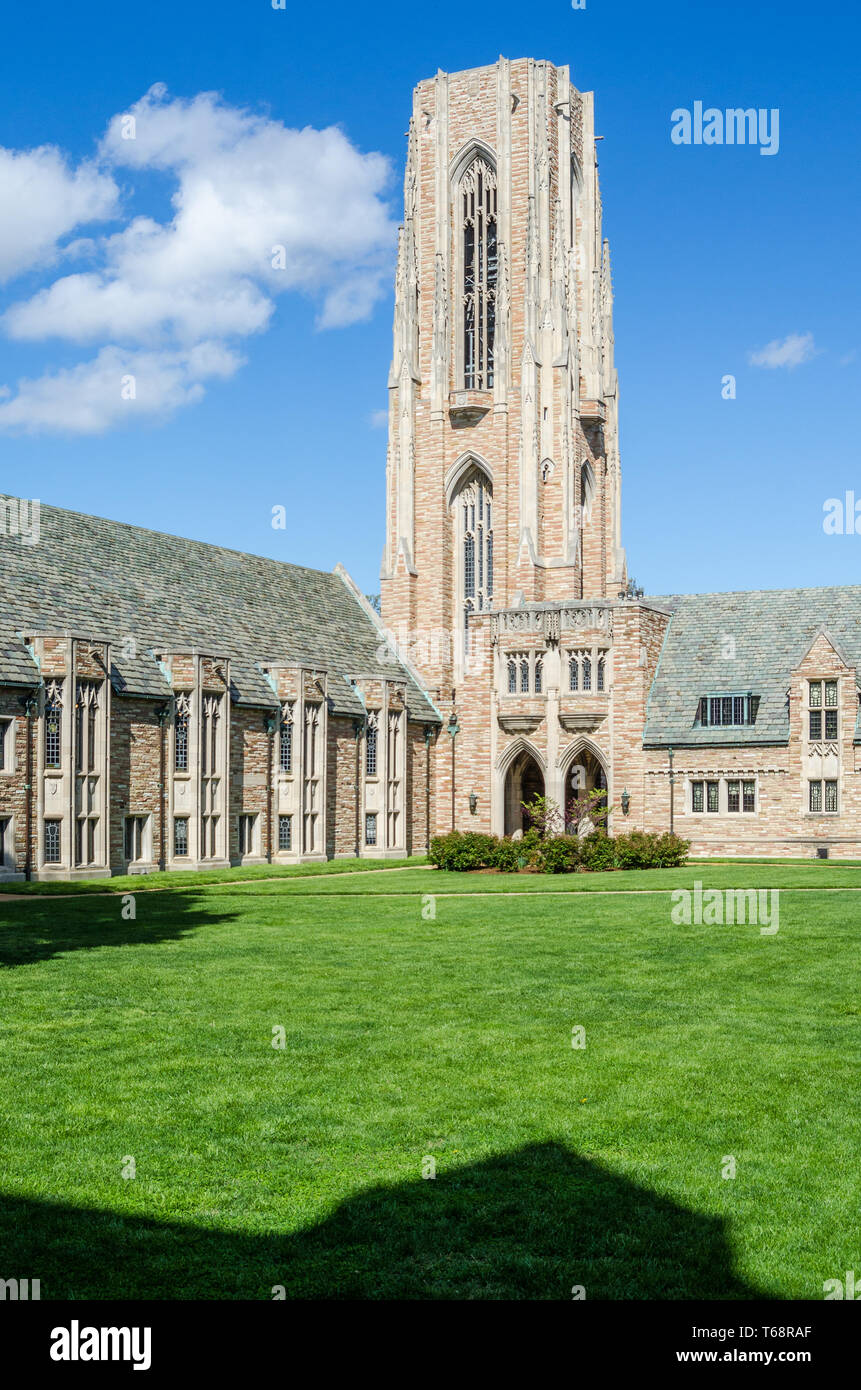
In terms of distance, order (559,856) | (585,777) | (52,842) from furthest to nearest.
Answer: (585,777)
(559,856)
(52,842)

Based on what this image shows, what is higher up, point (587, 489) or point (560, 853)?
point (587, 489)

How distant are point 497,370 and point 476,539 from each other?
749 centimetres

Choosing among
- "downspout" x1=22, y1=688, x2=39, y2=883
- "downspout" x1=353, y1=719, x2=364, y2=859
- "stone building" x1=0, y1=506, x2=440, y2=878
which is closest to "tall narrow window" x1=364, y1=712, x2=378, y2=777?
"stone building" x1=0, y1=506, x2=440, y2=878

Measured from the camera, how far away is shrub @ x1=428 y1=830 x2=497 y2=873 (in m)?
40.2

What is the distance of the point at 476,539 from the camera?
196 ft

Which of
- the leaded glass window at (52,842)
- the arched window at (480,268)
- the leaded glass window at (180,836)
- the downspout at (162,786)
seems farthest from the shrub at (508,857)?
the arched window at (480,268)

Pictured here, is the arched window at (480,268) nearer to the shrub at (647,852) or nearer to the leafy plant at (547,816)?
the leafy plant at (547,816)

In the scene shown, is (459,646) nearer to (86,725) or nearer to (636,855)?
(636,855)

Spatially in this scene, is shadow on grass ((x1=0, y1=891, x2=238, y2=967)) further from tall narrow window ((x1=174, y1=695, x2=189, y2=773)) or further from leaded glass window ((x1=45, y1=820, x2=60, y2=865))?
tall narrow window ((x1=174, y1=695, x2=189, y2=773))

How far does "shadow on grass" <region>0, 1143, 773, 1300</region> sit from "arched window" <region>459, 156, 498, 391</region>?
54.8m

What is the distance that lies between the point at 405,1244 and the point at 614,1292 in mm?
1330

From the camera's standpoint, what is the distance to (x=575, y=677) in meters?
48.9

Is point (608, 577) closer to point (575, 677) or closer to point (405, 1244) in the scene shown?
point (575, 677)

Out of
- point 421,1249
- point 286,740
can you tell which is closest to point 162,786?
point 286,740
